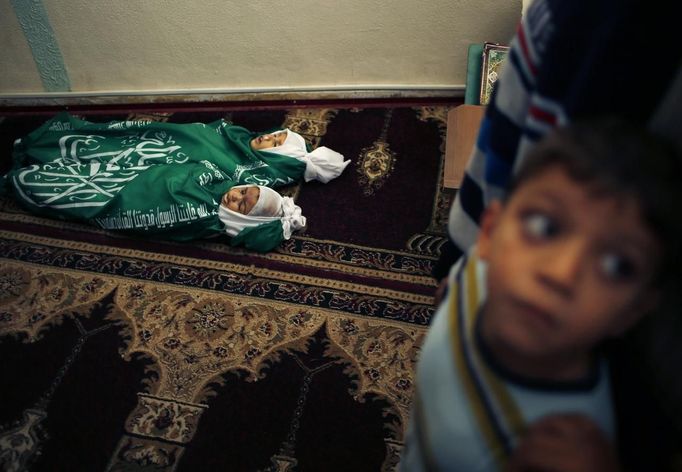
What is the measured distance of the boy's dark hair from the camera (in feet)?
1.55

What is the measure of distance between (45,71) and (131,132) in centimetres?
71

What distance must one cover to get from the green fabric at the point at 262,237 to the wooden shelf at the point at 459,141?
0.59m

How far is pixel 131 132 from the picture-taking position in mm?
2221

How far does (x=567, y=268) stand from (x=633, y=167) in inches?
4.0

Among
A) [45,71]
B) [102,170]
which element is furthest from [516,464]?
[45,71]

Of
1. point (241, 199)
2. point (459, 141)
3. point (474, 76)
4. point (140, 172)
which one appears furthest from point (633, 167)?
point (140, 172)

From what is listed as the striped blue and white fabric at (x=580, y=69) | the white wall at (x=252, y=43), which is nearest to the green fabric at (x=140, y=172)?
the white wall at (x=252, y=43)

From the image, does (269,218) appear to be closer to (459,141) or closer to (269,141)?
(269,141)

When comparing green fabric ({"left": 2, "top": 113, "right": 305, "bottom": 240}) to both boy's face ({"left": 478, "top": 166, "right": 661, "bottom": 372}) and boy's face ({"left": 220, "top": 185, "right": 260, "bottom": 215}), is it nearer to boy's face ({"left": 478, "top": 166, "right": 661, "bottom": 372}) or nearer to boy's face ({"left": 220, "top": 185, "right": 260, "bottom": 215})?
boy's face ({"left": 220, "top": 185, "right": 260, "bottom": 215})

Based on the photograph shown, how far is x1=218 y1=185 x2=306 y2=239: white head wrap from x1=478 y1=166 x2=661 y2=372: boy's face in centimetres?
145

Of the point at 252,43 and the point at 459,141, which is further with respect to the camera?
the point at 252,43

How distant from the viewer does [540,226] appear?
51cm

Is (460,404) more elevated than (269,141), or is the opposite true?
(460,404)

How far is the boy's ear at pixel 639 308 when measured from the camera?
505mm
